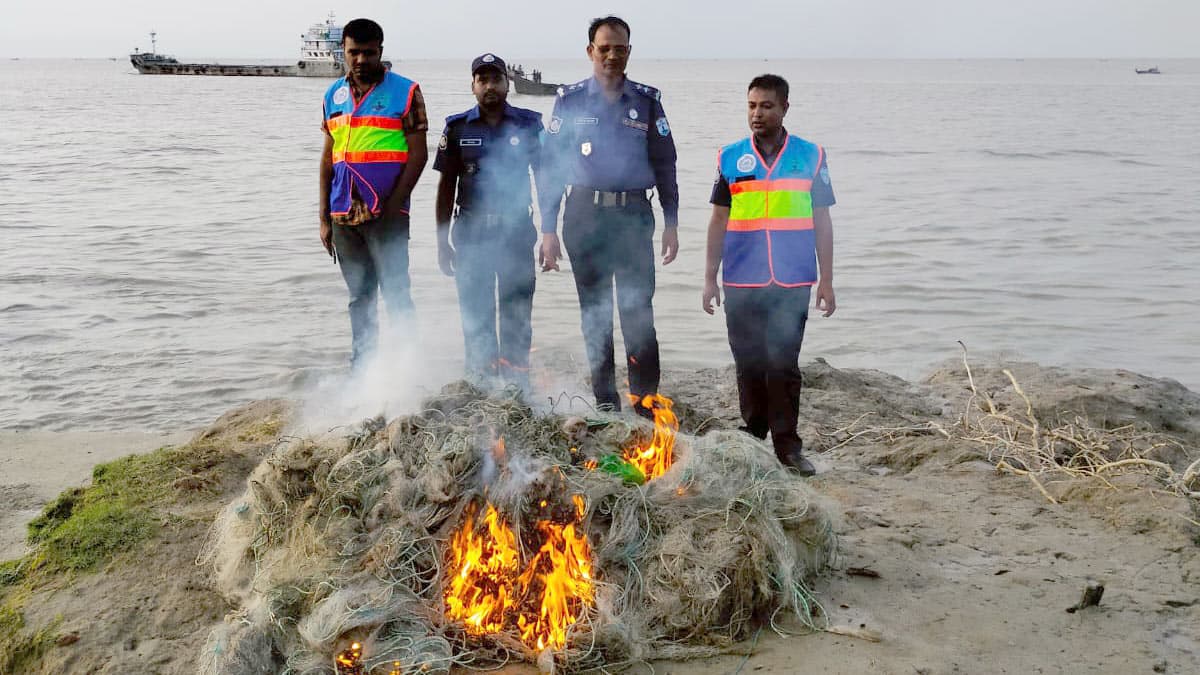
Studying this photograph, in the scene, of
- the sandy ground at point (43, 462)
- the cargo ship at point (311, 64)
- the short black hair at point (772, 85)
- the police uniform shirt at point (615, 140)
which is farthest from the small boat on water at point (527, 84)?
the short black hair at point (772, 85)

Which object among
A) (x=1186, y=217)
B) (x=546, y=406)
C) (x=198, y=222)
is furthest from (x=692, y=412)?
(x=1186, y=217)

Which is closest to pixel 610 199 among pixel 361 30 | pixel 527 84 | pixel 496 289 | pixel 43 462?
pixel 496 289

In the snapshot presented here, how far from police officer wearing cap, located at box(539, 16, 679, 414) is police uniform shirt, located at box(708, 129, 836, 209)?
0.44 m

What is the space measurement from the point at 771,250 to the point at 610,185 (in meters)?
1.09

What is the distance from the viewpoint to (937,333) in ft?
32.8

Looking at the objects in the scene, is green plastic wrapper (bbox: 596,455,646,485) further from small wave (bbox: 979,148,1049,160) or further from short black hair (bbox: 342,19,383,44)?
small wave (bbox: 979,148,1049,160)

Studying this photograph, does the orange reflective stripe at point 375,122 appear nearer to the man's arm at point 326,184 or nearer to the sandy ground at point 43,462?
the man's arm at point 326,184

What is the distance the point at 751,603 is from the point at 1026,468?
8.64ft

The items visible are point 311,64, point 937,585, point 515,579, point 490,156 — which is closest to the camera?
point 515,579

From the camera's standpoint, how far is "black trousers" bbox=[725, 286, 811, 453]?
521cm

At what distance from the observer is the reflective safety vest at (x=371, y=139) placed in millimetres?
5672

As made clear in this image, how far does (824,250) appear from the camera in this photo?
17.1 ft

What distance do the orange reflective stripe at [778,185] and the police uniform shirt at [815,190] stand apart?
64 mm

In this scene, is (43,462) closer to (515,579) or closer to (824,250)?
(515,579)
